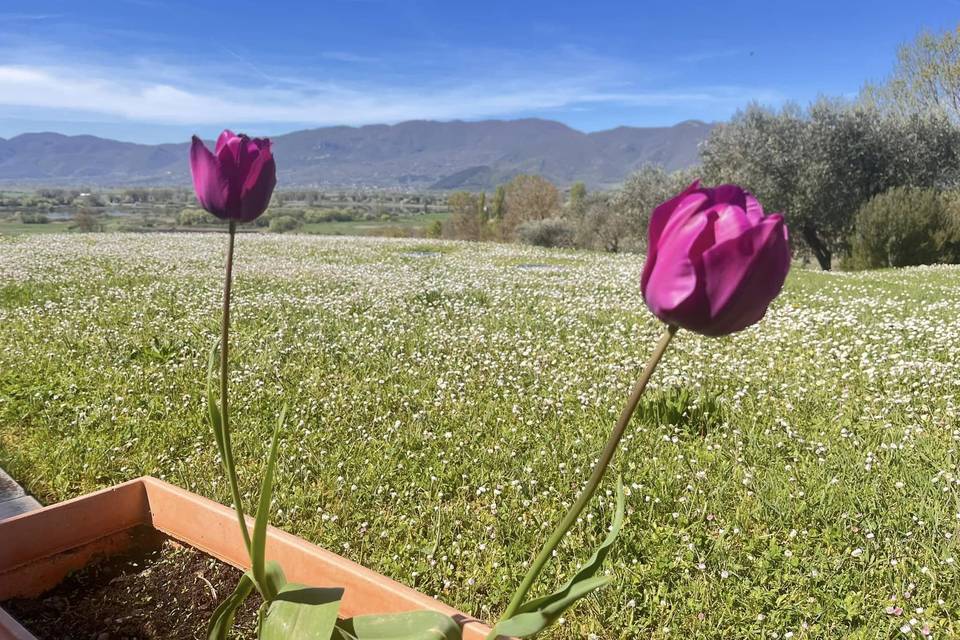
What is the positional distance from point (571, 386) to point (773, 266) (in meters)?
5.01

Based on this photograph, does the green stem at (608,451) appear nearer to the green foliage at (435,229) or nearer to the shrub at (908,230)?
the shrub at (908,230)

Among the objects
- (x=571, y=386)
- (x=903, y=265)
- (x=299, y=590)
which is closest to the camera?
(x=299, y=590)

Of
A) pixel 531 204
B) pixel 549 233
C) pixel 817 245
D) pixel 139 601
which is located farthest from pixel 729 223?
pixel 531 204

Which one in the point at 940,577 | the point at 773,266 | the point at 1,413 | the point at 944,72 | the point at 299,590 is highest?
the point at 944,72

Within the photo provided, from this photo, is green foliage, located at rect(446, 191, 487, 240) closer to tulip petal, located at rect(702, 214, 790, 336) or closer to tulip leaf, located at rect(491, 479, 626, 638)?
tulip leaf, located at rect(491, 479, 626, 638)

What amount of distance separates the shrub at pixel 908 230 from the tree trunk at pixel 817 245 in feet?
20.6

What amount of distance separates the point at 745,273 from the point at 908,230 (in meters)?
25.9

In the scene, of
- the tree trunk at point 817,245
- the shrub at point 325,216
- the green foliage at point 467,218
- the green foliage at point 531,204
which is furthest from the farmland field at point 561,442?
the green foliage at point 467,218

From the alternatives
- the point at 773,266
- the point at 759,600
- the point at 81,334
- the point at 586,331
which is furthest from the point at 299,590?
the point at 81,334

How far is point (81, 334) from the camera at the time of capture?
7938 millimetres

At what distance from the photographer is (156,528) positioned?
8.38ft

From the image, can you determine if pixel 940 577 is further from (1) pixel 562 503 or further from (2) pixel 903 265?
(2) pixel 903 265

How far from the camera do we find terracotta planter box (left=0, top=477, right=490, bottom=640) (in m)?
2.02

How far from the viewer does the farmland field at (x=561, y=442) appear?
3.13 metres
